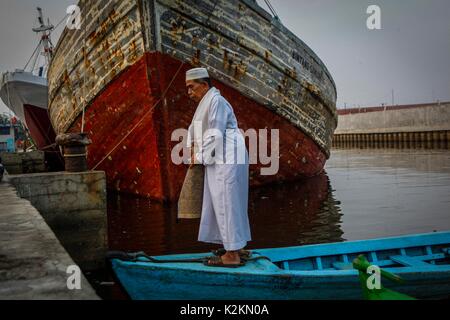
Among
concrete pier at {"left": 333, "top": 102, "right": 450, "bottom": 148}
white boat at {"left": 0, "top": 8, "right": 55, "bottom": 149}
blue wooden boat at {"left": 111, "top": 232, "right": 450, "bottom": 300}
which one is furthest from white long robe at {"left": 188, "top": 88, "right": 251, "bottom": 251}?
concrete pier at {"left": 333, "top": 102, "right": 450, "bottom": 148}

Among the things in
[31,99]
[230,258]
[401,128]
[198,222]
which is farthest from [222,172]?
[401,128]

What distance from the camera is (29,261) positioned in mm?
2598

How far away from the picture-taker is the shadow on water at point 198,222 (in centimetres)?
566

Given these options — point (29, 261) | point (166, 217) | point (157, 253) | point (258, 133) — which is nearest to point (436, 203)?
point (258, 133)

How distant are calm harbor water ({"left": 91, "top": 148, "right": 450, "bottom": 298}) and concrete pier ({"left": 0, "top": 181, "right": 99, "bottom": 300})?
110 centimetres

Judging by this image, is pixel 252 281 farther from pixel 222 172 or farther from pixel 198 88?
pixel 198 88

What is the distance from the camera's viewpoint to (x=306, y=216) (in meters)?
7.55

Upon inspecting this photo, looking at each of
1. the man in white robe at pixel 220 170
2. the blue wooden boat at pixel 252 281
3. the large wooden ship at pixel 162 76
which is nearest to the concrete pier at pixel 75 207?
the blue wooden boat at pixel 252 281

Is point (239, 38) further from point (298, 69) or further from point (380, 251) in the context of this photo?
point (380, 251)

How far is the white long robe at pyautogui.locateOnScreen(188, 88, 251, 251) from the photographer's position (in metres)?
3.27

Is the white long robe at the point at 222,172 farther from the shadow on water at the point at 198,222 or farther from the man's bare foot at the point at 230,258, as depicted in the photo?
the shadow on water at the point at 198,222

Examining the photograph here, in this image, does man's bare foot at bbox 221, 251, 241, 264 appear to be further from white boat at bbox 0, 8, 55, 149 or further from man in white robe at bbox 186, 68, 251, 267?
white boat at bbox 0, 8, 55, 149

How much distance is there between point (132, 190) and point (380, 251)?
5.49 meters

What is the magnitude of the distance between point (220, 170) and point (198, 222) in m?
3.85
